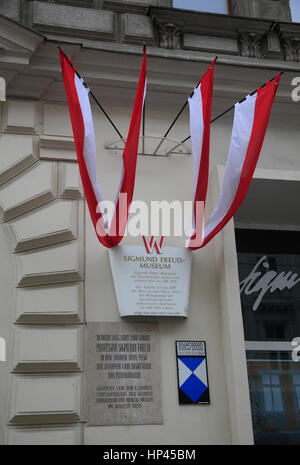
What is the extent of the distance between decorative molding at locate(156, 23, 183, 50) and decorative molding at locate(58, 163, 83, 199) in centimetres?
204

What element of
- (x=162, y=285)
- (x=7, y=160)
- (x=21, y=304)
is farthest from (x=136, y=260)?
(x=7, y=160)

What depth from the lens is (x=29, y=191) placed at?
22.8ft

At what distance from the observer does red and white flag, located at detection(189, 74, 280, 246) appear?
6527 millimetres

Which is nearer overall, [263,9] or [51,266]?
[51,266]

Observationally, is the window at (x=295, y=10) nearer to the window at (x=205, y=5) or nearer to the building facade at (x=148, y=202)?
the building facade at (x=148, y=202)

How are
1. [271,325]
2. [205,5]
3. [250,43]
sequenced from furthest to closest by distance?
[205,5] → [250,43] → [271,325]

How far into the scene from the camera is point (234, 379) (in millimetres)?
6461

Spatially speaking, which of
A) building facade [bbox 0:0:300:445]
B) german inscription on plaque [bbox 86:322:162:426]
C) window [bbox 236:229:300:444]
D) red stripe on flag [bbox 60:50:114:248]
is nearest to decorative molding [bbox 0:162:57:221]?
building facade [bbox 0:0:300:445]

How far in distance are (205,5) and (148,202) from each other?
3233 mm

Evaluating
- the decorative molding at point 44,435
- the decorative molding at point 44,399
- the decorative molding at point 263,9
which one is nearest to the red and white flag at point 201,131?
the decorative molding at point 44,399

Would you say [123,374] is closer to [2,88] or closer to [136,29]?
[2,88]

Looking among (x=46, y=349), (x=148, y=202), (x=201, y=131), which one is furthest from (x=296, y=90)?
(x=46, y=349)

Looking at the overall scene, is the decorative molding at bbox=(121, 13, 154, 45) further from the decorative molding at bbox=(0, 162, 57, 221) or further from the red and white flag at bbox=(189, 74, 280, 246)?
the decorative molding at bbox=(0, 162, 57, 221)

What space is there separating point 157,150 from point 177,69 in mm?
1034
